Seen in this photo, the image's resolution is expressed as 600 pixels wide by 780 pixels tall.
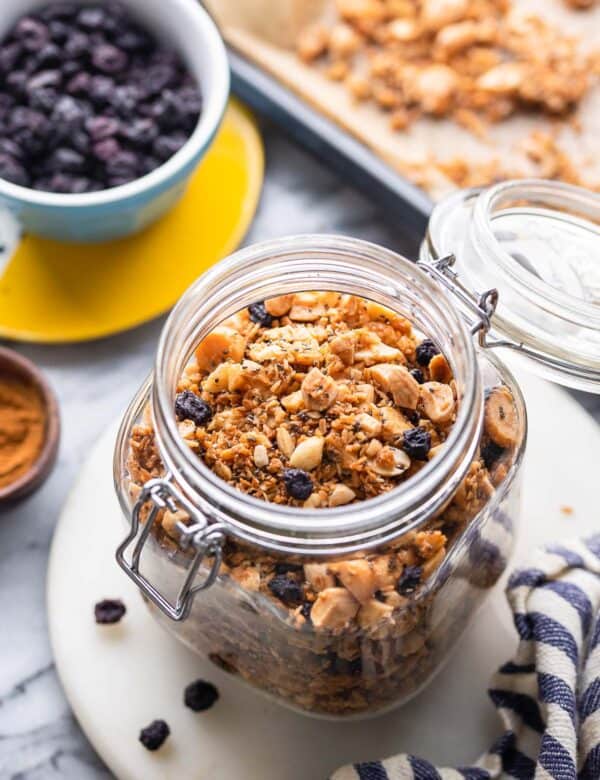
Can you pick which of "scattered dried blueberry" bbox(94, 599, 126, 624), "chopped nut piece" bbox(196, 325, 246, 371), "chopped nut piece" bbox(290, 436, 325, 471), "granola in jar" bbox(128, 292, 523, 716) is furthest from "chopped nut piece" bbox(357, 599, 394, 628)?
"scattered dried blueberry" bbox(94, 599, 126, 624)

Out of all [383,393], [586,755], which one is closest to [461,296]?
[383,393]

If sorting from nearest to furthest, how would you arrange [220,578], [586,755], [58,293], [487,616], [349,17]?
[220,578] → [586,755] → [487,616] → [58,293] → [349,17]

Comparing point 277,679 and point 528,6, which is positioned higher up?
point 528,6

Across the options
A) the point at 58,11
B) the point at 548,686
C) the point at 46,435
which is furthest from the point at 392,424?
the point at 58,11

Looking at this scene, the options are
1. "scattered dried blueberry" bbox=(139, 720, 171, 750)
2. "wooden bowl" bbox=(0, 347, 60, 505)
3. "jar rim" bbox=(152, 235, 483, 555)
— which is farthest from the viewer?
"wooden bowl" bbox=(0, 347, 60, 505)

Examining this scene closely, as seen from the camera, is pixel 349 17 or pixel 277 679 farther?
pixel 349 17

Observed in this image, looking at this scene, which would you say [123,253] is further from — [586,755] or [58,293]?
[586,755]

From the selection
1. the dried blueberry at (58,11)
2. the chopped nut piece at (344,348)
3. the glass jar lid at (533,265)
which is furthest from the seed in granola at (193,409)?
the dried blueberry at (58,11)

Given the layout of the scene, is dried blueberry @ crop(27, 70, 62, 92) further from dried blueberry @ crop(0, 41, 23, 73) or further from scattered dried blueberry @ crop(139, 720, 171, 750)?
scattered dried blueberry @ crop(139, 720, 171, 750)
